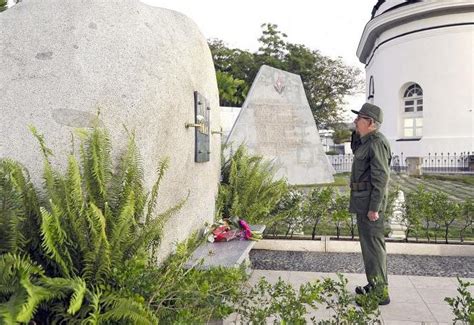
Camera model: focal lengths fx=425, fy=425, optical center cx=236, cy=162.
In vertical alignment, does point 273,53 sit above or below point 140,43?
above

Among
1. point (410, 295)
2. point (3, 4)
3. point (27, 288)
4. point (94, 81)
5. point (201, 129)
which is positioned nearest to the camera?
point (27, 288)

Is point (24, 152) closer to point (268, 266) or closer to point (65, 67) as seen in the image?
point (65, 67)

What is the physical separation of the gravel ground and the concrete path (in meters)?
0.23

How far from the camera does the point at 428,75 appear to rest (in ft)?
78.5

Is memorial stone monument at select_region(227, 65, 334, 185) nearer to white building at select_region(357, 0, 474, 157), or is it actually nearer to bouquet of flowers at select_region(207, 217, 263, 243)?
bouquet of flowers at select_region(207, 217, 263, 243)

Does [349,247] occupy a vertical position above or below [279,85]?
below

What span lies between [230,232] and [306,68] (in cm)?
2974

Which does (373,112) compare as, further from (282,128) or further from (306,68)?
(306,68)

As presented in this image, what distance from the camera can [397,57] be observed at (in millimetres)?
25219

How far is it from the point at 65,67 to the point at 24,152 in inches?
27.6

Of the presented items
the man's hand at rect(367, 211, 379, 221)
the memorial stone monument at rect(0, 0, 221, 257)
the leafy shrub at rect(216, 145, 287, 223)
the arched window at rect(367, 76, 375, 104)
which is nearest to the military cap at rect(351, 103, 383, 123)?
the man's hand at rect(367, 211, 379, 221)

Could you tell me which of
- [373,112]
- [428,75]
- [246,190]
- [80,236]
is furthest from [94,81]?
[428,75]

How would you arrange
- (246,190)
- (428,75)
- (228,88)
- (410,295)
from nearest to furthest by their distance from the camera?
1. (410,295)
2. (246,190)
3. (428,75)
4. (228,88)

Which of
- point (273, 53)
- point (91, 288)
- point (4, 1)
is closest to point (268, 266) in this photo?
point (91, 288)
